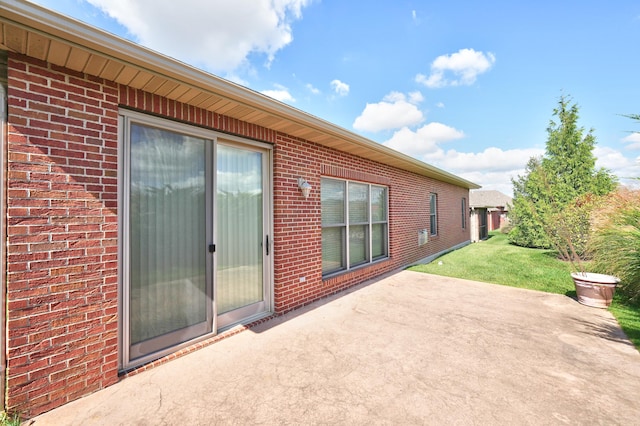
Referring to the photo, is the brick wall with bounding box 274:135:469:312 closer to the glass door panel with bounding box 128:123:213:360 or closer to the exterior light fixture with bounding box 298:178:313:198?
the exterior light fixture with bounding box 298:178:313:198

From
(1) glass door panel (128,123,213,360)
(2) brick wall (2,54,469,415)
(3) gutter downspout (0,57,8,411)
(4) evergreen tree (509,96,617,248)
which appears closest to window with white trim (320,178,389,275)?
(1) glass door panel (128,123,213,360)

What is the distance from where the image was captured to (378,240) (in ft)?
22.5

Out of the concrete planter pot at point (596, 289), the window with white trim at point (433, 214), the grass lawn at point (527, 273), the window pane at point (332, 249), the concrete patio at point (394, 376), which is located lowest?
the concrete patio at point (394, 376)

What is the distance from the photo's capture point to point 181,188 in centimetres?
309

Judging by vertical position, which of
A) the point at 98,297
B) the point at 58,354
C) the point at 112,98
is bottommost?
the point at 58,354

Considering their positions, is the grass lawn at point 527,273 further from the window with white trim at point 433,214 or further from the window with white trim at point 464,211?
the window with white trim at point 464,211

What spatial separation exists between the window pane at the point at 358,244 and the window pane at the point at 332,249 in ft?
1.07

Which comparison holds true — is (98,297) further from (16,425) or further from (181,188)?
(181,188)

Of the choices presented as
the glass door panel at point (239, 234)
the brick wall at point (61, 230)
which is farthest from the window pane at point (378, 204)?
the brick wall at point (61, 230)

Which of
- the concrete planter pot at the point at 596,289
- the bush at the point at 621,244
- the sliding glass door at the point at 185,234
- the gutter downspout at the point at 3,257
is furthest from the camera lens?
the bush at the point at 621,244

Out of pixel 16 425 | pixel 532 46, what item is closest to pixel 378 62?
pixel 532 46

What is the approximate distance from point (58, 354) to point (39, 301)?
46 cm

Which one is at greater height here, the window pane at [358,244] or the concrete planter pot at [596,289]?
the window pane at [358,244]

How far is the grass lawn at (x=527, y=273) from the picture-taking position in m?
4.10
